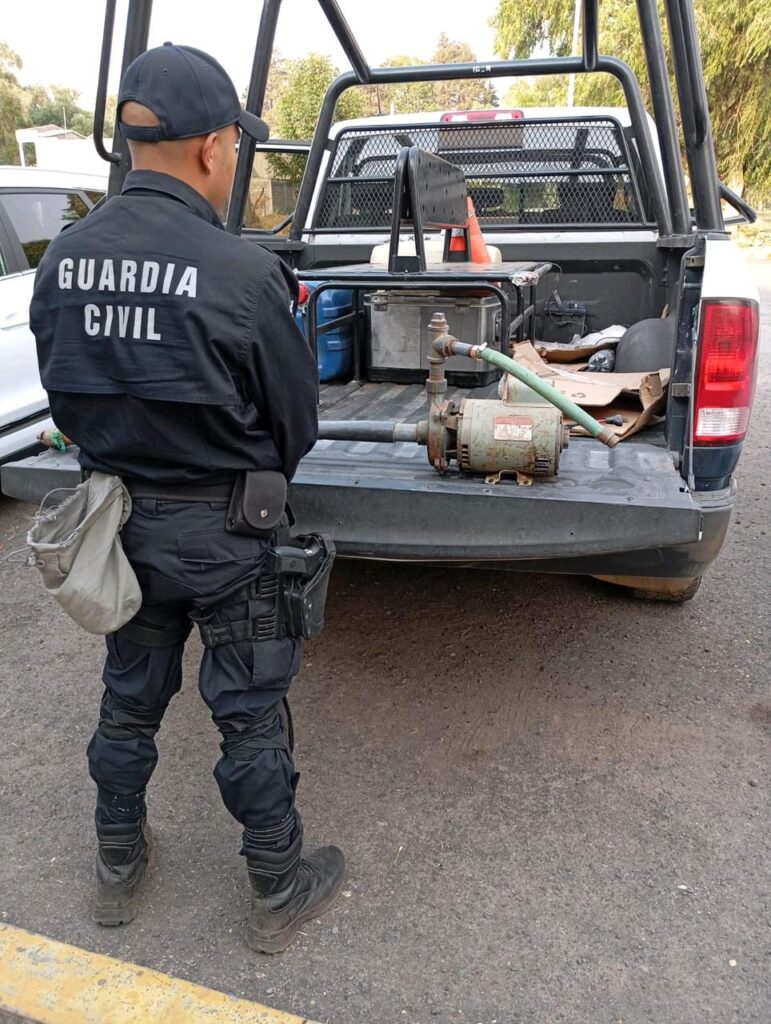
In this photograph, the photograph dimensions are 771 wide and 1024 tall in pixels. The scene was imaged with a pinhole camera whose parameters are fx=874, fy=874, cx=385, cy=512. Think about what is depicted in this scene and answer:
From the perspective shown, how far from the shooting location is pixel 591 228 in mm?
4309

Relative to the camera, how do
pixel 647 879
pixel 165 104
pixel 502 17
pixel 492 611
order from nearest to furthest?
pixel 165 104
pixel 647 879
pixel 492 611
pixel 502 17

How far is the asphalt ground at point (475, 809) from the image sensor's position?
2.00 meters

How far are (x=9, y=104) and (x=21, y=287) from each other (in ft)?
146

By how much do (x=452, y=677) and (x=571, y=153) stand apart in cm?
292

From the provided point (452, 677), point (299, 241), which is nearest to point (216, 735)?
point (452, 677)

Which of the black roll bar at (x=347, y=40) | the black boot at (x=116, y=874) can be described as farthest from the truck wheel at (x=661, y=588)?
the black roll bar at (x=347, y=40)

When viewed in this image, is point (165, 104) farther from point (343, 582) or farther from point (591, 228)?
point (591, 228)

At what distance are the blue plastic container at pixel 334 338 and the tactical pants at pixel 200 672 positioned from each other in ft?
6.30

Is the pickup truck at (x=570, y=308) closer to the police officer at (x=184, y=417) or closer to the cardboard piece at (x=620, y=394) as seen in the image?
the cardboard piece at (x=620, y=394)

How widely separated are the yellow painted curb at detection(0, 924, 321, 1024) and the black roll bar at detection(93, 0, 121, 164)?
248 centimetres

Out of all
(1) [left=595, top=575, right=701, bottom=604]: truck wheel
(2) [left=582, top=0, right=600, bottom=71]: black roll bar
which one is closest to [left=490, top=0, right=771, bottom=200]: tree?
(2) [left=582, top=0, right=600, bottom=71]: black roll bar

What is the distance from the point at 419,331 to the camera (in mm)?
3695

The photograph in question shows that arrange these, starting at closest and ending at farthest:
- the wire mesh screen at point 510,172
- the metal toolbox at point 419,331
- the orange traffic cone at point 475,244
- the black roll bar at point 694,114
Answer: the black roll bar at point 694,114
the metal toolbox at point 419,331
the orange traffic cone at point 475,244
the wire mesh screen at point 510,172

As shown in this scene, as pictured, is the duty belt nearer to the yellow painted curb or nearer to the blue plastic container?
the yellow painted curb
